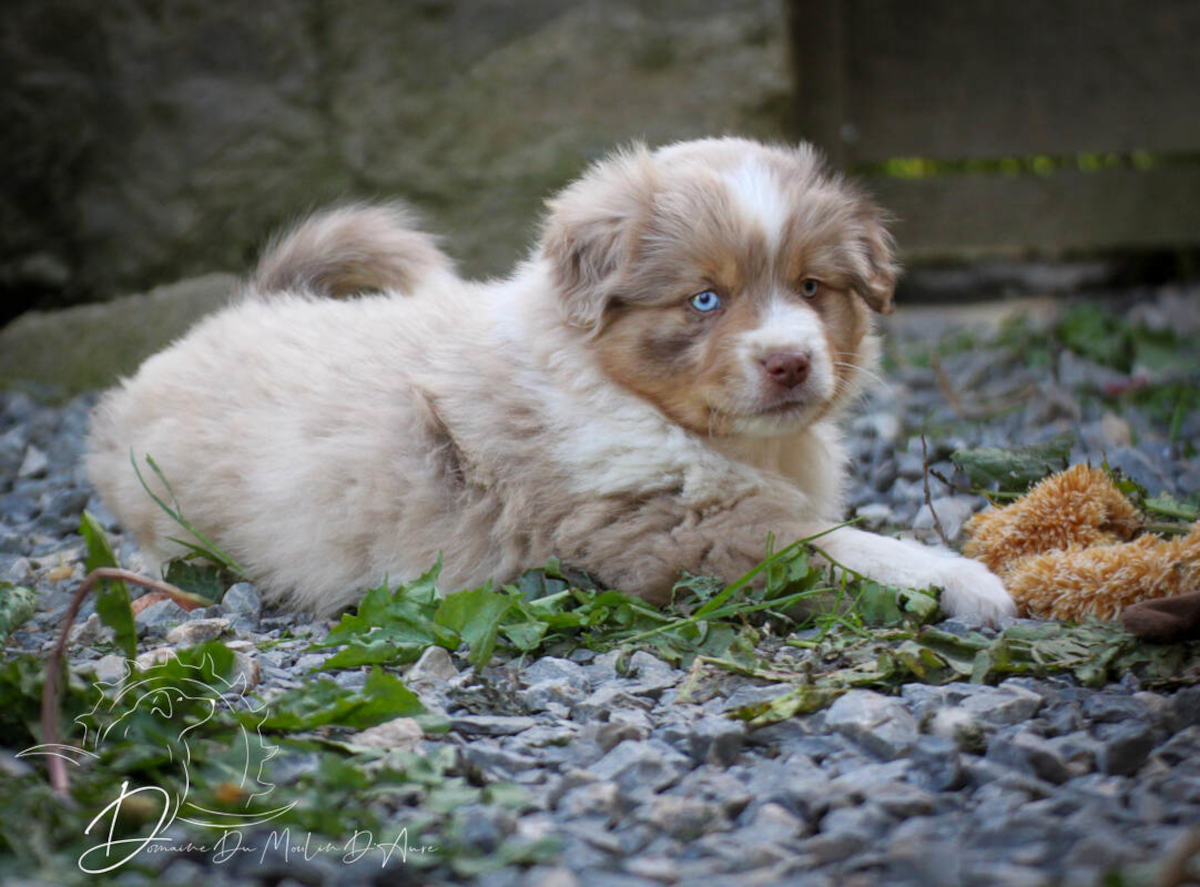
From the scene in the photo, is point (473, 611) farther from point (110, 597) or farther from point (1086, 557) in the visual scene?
point (1086, 557)

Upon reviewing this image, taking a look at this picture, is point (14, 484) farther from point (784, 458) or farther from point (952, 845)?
point (952, 845)

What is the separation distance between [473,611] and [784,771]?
2.68 ft

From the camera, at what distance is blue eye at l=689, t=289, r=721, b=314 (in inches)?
108

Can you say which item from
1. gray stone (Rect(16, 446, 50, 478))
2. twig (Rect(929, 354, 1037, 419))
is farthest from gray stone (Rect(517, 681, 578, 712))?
gray stone (Rect(16, 446, 50, 478))

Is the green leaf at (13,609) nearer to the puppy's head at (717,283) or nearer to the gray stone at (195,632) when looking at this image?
the gray stone at (195,632)

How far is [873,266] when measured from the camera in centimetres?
299

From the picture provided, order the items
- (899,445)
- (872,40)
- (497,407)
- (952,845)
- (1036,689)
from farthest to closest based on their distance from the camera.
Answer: (872,40) < (899,445) < (497,407) < (1036,689) < (952,845)

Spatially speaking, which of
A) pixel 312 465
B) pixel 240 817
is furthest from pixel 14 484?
pixel 240 817

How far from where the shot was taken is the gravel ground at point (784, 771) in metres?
1.57

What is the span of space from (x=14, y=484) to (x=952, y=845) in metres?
3.49

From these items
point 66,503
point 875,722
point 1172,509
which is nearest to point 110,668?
point 875,722

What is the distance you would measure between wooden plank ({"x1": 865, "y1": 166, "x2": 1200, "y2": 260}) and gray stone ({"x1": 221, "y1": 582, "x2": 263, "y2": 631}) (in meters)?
4.21

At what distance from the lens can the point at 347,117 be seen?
17.3 ft

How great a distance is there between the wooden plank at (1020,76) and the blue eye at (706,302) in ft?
11.7
